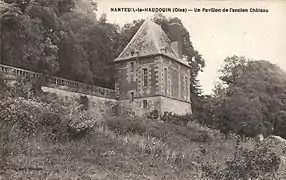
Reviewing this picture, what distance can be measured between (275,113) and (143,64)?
5434 mm

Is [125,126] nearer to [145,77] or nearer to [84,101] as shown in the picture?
[84,101]

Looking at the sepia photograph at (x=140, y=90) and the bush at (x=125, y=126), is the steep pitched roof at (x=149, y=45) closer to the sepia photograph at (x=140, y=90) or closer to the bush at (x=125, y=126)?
the sepia photograph at (x=140, y=90)

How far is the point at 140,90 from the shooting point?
15.8 meters

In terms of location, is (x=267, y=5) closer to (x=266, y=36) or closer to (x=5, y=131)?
(x=266, y=36)

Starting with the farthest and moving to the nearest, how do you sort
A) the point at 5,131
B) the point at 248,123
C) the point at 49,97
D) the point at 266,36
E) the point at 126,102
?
the point at 126,102, the point at 248,123, the point at 49,97, the point at 266,36, the point at 5,131

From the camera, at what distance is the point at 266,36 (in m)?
6.50

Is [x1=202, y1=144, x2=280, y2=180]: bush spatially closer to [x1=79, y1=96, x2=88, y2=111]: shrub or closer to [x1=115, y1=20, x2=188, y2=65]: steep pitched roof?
[x1=79, y1=96, x2=88, y2=111]: shrub

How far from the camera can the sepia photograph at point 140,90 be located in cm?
563

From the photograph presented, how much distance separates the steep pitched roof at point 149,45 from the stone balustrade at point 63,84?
155cm

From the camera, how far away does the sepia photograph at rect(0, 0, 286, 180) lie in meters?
5.63

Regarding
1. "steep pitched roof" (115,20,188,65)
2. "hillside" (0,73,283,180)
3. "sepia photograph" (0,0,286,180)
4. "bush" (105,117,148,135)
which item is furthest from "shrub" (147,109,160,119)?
"hillside" (0,73,283,180)

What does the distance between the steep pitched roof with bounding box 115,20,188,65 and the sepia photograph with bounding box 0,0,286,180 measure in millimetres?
43

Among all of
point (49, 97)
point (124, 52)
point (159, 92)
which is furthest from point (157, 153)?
point (124, 52)

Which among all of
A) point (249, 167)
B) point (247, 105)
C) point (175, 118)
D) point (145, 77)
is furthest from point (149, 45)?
point (249, 167)
